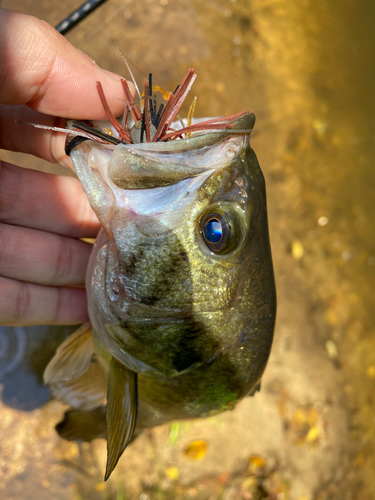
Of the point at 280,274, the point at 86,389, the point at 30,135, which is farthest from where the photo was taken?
the point at 280,274

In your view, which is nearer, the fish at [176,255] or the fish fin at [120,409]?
the fish at [176,255]

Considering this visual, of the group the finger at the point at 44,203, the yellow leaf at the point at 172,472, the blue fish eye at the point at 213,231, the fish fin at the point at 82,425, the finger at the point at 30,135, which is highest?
the blue fish eye at the point at 213,231

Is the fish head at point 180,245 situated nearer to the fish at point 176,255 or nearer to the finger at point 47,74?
the fish at point 176,255

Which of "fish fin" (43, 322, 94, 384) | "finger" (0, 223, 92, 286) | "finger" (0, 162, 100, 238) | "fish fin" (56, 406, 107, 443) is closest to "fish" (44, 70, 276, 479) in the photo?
"fish fin" (43, 322, 94, 384)

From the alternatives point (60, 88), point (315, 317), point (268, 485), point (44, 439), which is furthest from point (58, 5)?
point (268, 485)

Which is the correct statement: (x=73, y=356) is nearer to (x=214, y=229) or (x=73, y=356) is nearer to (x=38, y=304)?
(x=38, y=304)

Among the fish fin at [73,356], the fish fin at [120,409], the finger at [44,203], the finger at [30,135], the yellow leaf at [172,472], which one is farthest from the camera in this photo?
the yellow leaf at [172,472]

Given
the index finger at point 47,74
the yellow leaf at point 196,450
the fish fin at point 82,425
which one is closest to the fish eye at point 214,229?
the index finger at point 47,74

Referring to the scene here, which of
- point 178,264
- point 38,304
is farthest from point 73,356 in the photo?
point 178,264

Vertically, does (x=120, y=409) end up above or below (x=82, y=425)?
above
